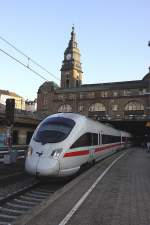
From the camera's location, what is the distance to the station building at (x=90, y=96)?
106625mm

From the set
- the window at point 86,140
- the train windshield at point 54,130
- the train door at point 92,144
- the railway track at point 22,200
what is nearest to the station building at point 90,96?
the train door at point 92,144

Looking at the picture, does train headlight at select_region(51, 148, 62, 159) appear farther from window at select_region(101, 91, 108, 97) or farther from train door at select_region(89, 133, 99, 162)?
window at select_region(101, 91, 108, 97)

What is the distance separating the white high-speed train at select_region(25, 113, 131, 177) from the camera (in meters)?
14.4

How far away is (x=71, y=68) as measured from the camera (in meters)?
132

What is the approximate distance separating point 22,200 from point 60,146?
12.6ft

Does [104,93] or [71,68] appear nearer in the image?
[104,93]

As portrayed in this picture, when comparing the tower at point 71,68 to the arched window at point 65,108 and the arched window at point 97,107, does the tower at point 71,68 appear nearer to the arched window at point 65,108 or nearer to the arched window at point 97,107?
Answer: the arched window at point 65,108

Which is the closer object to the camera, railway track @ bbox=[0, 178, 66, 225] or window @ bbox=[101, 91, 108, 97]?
railway track @ bbox=[0, 178, 66, 225]

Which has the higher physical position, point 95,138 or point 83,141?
point 95,138

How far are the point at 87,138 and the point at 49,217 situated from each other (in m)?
10.5

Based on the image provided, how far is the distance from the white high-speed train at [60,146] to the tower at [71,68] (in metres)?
115

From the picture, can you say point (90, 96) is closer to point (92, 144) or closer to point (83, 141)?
point (92, 144)

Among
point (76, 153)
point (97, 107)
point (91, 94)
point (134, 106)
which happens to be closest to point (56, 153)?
point (76, 153)

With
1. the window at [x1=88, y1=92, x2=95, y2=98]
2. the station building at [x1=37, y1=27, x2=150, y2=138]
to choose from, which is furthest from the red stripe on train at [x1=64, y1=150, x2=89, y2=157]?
the window at [x1=88, y1=92, x2=95, y2=98]
